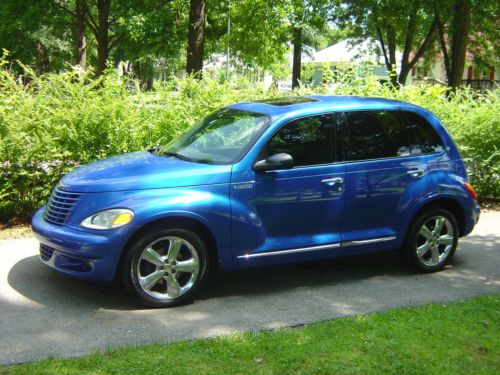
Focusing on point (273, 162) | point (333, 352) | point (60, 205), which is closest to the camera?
point (333, 352)

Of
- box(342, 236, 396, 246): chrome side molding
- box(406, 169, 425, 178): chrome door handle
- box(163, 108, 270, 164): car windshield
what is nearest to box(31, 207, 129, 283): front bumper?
box(163, 108, 270, 164): car windshield

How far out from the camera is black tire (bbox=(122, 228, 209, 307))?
5188 millimetres

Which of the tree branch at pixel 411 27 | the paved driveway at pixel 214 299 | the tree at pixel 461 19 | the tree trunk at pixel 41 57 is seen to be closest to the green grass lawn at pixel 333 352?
the paved driveway at pixel 214 299

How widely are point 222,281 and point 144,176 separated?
4.84 ft

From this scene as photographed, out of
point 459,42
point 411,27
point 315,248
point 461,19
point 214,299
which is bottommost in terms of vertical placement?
point 214,299

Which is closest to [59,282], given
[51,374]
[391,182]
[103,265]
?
[103,265]

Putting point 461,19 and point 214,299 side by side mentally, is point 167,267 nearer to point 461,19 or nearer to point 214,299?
point 214,299

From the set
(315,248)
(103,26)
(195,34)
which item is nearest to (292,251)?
(315,248)

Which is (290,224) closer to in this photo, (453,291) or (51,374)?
(453,291)

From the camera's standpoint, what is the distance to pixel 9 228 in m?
7.92

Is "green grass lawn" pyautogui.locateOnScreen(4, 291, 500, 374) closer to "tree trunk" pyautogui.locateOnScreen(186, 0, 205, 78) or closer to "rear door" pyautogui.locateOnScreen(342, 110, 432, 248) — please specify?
"rear door" pyautogui.locateOnScreen(342, 110, 432, 248)

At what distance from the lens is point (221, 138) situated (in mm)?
6090

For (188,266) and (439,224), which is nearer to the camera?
(188,266)

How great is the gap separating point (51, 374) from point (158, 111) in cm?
Answer: 524
